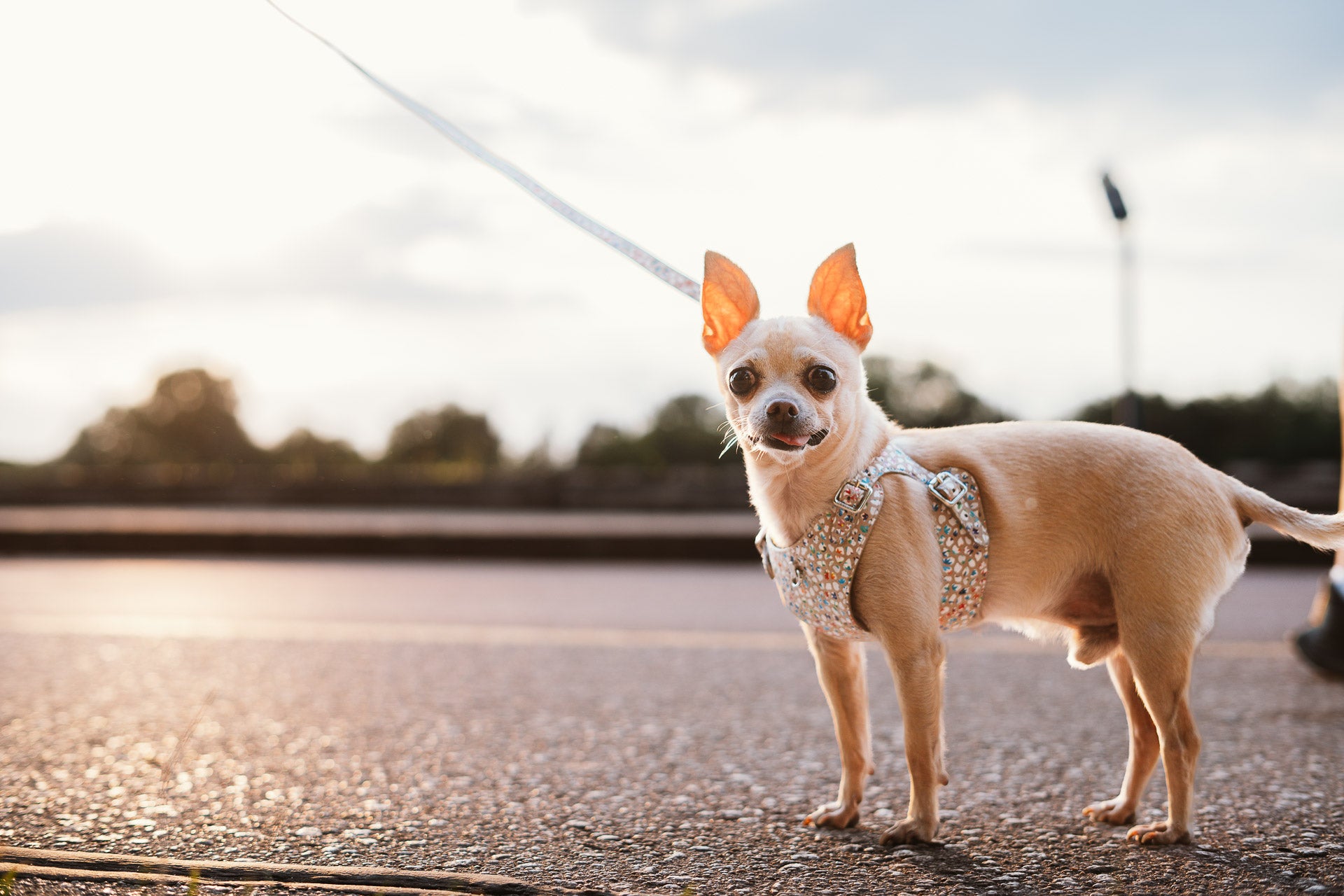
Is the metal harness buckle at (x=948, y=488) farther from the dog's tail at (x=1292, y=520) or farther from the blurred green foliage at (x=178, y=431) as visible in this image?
the blurred green foliage at (x=178, y=431)

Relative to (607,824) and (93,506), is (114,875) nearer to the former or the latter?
(607,824)

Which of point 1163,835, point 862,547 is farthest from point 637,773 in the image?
point 1163,835

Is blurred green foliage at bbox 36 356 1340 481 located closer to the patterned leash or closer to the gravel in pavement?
the gravel in pavement

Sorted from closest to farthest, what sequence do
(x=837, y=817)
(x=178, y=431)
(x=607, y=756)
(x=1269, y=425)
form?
(x=837, y=817) < (x=607, y=756) < (x=1269, y=425) < (x=178, y=431)

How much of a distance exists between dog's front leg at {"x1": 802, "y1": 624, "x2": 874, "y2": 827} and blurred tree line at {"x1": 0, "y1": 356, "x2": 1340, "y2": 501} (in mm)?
10714

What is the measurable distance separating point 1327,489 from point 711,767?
12292 mm

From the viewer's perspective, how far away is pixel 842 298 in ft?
8.90

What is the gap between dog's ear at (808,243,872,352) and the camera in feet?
8.82

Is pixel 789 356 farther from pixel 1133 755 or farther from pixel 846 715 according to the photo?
pixel 1133 755

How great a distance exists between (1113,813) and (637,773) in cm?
141

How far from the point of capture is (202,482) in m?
19.5

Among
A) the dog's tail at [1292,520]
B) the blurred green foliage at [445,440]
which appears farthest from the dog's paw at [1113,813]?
the blurred green foliage at [445,440]

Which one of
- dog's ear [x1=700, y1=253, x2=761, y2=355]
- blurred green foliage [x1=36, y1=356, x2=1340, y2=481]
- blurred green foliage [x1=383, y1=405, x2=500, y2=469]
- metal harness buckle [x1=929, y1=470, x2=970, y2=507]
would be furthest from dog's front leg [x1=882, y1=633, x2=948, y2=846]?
blurred green foliage [x1=383, y1=405, x2=500, y2=469]

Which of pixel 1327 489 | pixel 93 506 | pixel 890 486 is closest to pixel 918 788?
pixel 890 486
